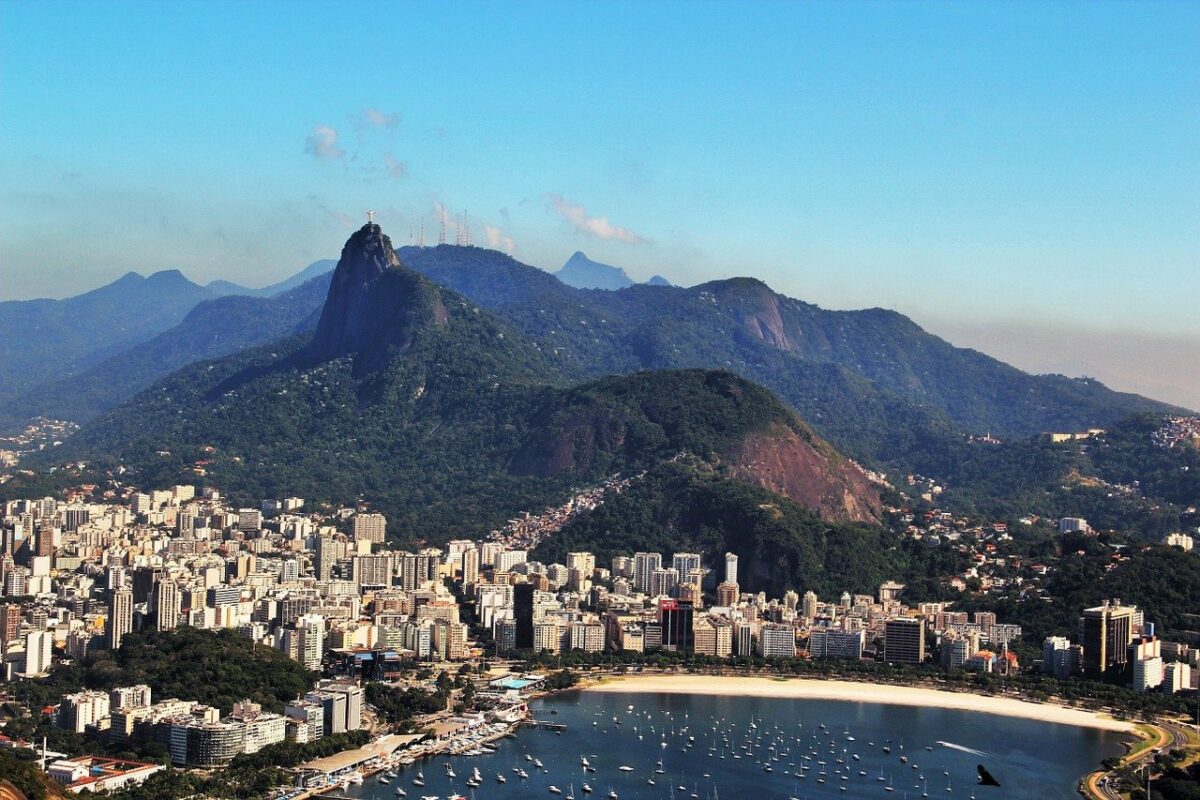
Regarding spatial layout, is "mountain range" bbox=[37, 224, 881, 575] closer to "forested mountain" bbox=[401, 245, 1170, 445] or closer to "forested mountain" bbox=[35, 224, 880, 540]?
"forested mountain" bbox=[35, 224, 880, 540]

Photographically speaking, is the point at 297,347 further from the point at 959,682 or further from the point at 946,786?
the point at 946,786

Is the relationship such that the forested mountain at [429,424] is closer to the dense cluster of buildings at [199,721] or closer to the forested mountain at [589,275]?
the dense cluster of buildings at [199,721]

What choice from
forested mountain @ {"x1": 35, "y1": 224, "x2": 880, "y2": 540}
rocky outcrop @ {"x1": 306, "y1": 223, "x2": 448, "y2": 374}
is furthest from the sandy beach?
rocky outcrop @ {"x1": 306, "y1": 223, "x2": 448, "y2": 374}

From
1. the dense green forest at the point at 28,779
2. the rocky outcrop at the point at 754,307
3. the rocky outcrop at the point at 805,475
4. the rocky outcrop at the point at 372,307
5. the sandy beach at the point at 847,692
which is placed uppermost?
the rocky outcrop at the point at 754,307

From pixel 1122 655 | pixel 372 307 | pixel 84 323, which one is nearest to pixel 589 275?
pixel 84 323

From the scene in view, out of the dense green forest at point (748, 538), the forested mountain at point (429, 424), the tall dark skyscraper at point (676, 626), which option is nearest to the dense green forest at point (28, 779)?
the tall dark skyscraper at point (676, 626)

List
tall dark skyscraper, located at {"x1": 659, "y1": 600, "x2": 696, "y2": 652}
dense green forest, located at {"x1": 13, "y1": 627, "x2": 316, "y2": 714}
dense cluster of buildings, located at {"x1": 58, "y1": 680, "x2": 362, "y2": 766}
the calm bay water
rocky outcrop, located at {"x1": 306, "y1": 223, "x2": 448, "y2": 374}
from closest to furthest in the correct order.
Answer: the calm bay water < dense cluster of buildings, located at {"x1": 58, "y1": 680, "x2": 362, "y2": 766} < dense green forest, located at {"x1": 13, "y1": 627, "x2": 316, "y2": 714} < tall dark skyscraper, located at {"x1": 659, "y1": 600, "x2": 696, "y2": 652} < rocky outcrop, located at {"x1": 306, "y1": 223, "x2": 448, "y2": 374}
